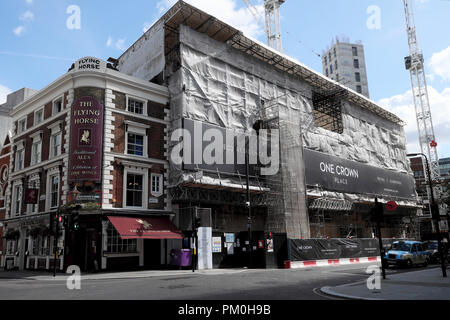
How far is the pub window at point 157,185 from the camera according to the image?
25.6 metres

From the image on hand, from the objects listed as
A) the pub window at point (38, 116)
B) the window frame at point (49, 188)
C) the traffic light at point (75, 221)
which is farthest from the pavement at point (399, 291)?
the pub window at point (38, 116)

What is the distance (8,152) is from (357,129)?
126 feet

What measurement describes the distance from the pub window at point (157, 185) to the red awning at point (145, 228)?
6.06 ft

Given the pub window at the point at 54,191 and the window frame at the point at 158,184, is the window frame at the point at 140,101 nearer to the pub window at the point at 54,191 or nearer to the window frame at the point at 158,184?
the window frame at the point at 158,184

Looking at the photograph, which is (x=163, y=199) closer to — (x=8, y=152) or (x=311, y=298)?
(x=311, y=298)

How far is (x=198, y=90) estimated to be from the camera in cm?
2781

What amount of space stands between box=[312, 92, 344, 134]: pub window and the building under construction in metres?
0.30

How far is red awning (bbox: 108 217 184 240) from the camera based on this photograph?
21938mm

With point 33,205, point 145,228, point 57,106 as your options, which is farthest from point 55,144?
point 145,228

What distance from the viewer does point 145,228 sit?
23250mm

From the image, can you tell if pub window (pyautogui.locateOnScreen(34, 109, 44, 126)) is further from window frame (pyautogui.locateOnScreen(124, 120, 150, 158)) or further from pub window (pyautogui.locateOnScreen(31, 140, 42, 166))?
window frame (pyautogui.locateOnScreen(124, 120, 150, 158))

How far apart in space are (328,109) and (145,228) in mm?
28890

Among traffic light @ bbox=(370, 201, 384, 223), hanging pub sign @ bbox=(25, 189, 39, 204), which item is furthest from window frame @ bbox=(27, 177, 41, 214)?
traffic light @ bbox=(370, 201, 384, 223)
